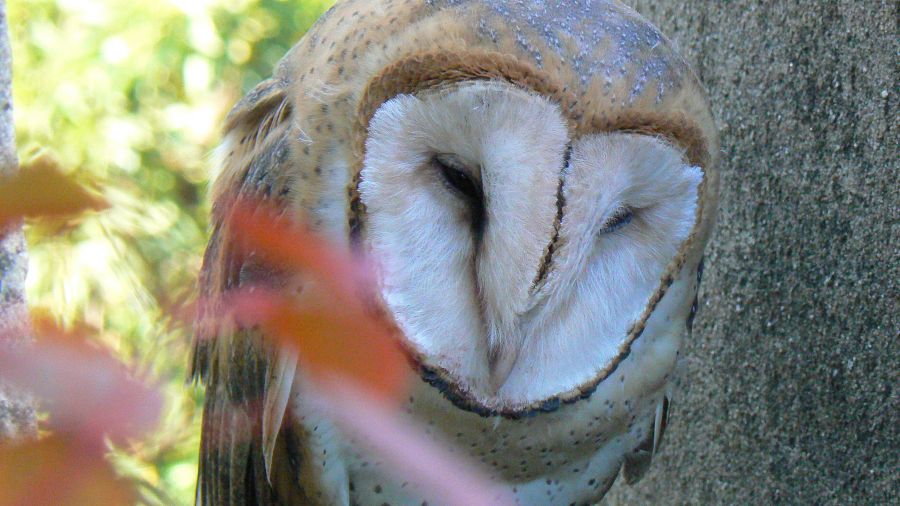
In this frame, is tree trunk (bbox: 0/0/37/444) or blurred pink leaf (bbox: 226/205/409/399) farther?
blurred pink leaf (bbox: 226/205/409/399)

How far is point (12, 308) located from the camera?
0.39 meters

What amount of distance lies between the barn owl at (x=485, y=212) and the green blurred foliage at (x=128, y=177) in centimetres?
44

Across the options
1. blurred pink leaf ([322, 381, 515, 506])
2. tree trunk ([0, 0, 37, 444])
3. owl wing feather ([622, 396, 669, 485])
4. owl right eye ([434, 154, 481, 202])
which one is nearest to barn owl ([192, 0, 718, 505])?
owl right eye ([434, 154, 481, 202])

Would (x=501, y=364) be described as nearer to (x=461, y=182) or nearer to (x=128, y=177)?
(x=461, y=182)

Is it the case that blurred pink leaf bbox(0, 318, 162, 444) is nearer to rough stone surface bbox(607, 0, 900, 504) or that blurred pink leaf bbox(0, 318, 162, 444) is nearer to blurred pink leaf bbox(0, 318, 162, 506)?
blurred pink leaf bbox(0, 318, 162, 506)

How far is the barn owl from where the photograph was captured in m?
1.00

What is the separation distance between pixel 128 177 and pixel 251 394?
90 centimetres

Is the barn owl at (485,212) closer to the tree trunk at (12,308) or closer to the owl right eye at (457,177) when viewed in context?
the owl right eye at (457,177)

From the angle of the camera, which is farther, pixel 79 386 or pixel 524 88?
pixel 524 88

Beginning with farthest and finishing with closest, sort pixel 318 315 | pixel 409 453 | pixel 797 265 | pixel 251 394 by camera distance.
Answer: pixel 797 265 < pixel 251 394 < pixel 409 453 < pixel 318 315

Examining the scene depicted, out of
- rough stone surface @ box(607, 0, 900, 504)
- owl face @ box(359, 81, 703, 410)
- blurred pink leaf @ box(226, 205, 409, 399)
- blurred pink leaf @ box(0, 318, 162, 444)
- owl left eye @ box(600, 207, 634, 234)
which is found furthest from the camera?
rough stone surface @ box(607, 0, 900, 504)

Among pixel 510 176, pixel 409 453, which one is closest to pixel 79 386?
pixel 409 453

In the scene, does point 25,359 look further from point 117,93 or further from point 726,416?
point 726,416

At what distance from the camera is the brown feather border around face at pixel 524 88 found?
998mm
